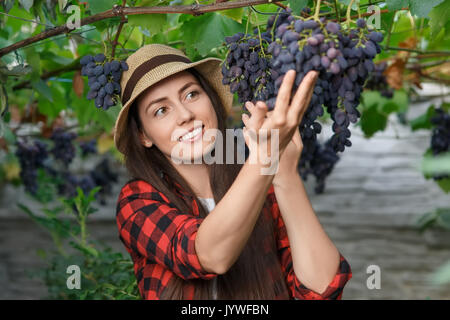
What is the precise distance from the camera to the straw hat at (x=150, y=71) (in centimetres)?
144

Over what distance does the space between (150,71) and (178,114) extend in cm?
14

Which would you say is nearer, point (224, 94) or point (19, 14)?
point (224, 94)

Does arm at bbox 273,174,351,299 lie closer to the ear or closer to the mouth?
the mouth

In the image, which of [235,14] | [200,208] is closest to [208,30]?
[235,14]

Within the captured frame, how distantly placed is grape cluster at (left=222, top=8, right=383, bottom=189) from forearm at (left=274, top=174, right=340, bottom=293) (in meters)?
0.13

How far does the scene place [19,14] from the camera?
6.82 ft

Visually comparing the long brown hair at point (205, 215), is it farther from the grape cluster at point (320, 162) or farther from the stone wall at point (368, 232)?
the grape cluster at point (320, 162)

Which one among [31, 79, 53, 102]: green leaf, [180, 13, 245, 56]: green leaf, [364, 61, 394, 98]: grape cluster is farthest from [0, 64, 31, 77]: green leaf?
[364, 61, 394, 98]: grape cluster

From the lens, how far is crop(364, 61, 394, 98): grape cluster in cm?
294

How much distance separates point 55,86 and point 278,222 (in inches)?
70.5

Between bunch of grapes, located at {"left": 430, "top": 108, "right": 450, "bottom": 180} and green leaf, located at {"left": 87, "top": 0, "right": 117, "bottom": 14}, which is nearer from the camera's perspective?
green leaf, located at {"left": 87, "top": 0, "right": 117, "bottom": 14}

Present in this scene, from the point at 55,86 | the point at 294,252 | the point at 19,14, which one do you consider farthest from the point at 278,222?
the point at 55,86
